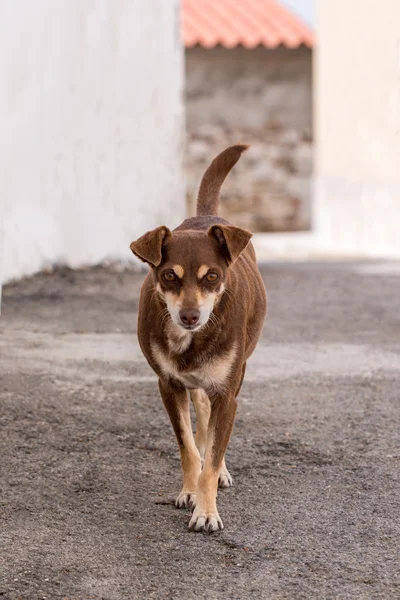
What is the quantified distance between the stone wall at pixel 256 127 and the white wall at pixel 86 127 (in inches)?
223

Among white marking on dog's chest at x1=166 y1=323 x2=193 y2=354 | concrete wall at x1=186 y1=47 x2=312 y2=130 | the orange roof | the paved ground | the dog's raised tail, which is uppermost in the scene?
the orange roof

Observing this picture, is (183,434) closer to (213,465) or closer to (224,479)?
(213,465)

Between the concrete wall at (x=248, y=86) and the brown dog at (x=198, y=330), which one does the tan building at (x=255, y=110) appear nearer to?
the concrete wall at (x=248, y=86)

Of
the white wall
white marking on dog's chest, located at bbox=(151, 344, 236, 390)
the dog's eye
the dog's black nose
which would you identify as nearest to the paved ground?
white marking on dog's chest, located at bbox=(151, 344, 236, 390)

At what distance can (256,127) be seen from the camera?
16125mm

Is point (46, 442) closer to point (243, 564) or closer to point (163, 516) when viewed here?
point (163, 516)

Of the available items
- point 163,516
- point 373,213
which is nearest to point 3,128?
point 163,516

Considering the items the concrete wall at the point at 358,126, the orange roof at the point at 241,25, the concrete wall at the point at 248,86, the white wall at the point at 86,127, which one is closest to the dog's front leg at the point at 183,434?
the white wall at the point at 86,127

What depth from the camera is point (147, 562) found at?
3363 mm

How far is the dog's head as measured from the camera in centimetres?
353

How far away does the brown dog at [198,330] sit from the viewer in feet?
11.8

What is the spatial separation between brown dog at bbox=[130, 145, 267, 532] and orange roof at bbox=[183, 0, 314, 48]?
12.0m

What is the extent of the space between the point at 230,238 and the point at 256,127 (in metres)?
12.7

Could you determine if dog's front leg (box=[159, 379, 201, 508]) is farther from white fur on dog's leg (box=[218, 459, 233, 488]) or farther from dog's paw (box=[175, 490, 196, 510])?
white fur on dog's leg (box=[218, 459, 233, 488])
